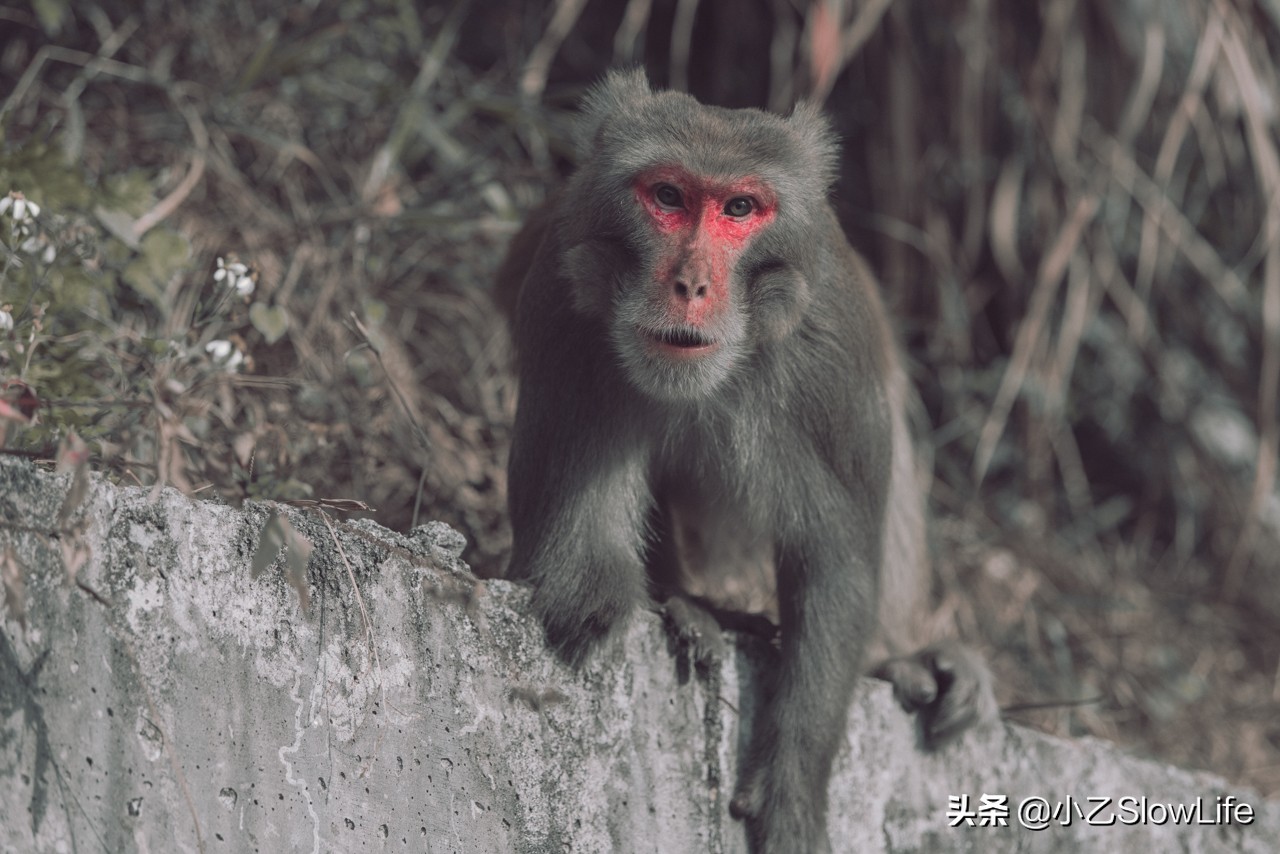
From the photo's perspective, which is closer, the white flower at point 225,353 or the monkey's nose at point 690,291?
the monkey's nose at point 690,291

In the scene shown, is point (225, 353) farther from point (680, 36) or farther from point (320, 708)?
point (680, 36)

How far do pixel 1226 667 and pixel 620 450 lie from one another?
3919mm

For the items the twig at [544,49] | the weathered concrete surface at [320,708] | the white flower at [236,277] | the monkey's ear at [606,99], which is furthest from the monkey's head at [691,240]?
the twig at [544,49]

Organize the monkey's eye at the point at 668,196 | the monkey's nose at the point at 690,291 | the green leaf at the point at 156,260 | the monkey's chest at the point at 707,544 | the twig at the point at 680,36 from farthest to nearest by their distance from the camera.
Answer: the twig at the point at 680,36, the green leaf at the point at 156,260, the monkey's chest at the point at 707,544, the monkey's eye at the point at 668,196, the monkey's nose at the point at 690,291

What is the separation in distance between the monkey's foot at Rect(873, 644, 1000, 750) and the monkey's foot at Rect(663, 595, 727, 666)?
65 centimetres

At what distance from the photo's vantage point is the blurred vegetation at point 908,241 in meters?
4.36

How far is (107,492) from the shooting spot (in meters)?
2.33

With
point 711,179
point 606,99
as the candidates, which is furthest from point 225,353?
point 711,179

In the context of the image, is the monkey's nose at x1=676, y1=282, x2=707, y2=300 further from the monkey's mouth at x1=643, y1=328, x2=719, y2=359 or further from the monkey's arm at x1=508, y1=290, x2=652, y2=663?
the monkey's arm at x1=508, y1=290, x2=652, y2=663

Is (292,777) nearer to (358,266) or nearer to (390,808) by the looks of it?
(390,808)

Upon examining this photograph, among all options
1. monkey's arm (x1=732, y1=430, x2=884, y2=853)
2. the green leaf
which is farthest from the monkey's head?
the green leaf

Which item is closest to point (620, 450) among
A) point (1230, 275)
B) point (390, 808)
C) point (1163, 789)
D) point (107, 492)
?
point (390, 808)

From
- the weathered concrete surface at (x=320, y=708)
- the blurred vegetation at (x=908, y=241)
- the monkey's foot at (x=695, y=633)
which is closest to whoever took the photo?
the weathered concrete surface at (x=320, y=708)

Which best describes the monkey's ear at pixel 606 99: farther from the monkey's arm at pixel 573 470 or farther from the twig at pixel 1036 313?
the twig at pixel 1036 313
